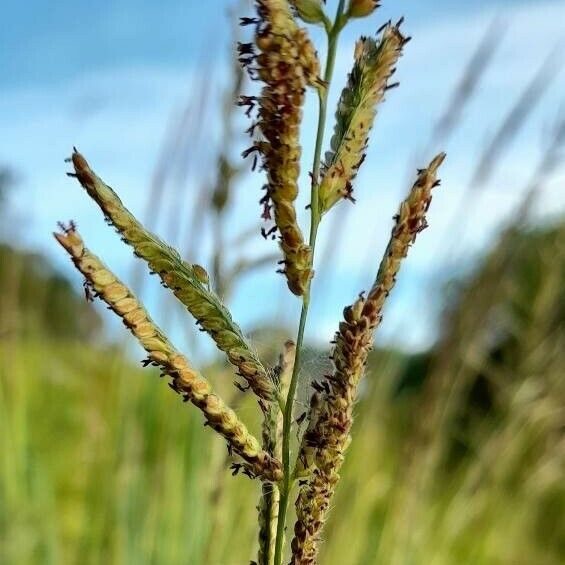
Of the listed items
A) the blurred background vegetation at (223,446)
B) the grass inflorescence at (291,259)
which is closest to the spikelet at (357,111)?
the grass inflorescence at (291,259)

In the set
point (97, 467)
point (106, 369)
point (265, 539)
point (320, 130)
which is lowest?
point (265, 539)

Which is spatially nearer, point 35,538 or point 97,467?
point 35,538

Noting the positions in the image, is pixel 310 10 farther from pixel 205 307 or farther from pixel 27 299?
pixel 27 299

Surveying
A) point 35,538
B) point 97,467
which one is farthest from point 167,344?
point 97,467

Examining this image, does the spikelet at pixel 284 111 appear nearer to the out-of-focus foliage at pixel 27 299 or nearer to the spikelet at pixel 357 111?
the spikelet at pixel 357 111

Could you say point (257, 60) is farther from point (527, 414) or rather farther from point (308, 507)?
point (527, 414)
